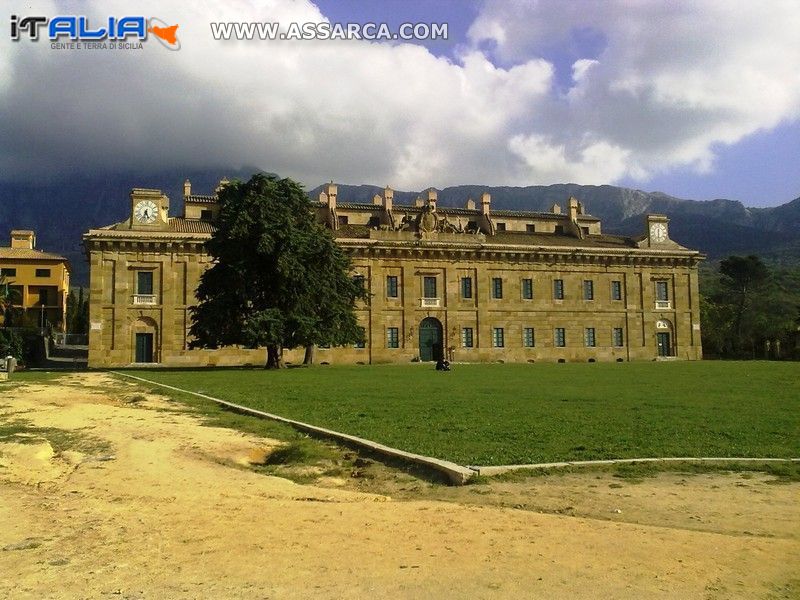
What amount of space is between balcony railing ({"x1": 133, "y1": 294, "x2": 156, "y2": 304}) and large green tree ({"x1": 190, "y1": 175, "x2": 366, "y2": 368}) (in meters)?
12.4

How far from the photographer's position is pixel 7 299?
57.9 m

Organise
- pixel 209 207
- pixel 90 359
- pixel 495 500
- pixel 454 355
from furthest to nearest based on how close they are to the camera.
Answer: pixel 209 207 → pixel 454 355 → pixel 90 359 → pixel 495 500

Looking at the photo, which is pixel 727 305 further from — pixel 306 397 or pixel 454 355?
pixel 306 397

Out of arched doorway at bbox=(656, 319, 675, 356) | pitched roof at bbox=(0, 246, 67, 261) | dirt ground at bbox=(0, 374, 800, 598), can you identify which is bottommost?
dirt ground at bbox=(0, 374, 800, 598)

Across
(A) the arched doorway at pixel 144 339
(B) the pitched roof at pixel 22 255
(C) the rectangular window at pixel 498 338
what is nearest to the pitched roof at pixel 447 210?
(C) the rectangular window at pixel 498 338

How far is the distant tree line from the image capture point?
59.9m

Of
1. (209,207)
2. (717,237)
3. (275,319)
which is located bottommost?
(275,319)

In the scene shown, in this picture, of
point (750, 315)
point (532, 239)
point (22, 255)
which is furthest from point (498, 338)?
point (22, 255)

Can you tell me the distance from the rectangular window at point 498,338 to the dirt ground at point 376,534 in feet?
143

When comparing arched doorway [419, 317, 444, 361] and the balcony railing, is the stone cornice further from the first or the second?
the balcony railing

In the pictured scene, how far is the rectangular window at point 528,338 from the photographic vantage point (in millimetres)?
53188

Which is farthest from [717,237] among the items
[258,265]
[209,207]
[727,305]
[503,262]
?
[258,265]

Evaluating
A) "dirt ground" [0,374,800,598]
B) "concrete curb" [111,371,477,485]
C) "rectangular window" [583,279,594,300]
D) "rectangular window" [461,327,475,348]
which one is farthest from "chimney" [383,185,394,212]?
"dirt ground" [0,374,800,598]

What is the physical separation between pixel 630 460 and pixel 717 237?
19161cm
